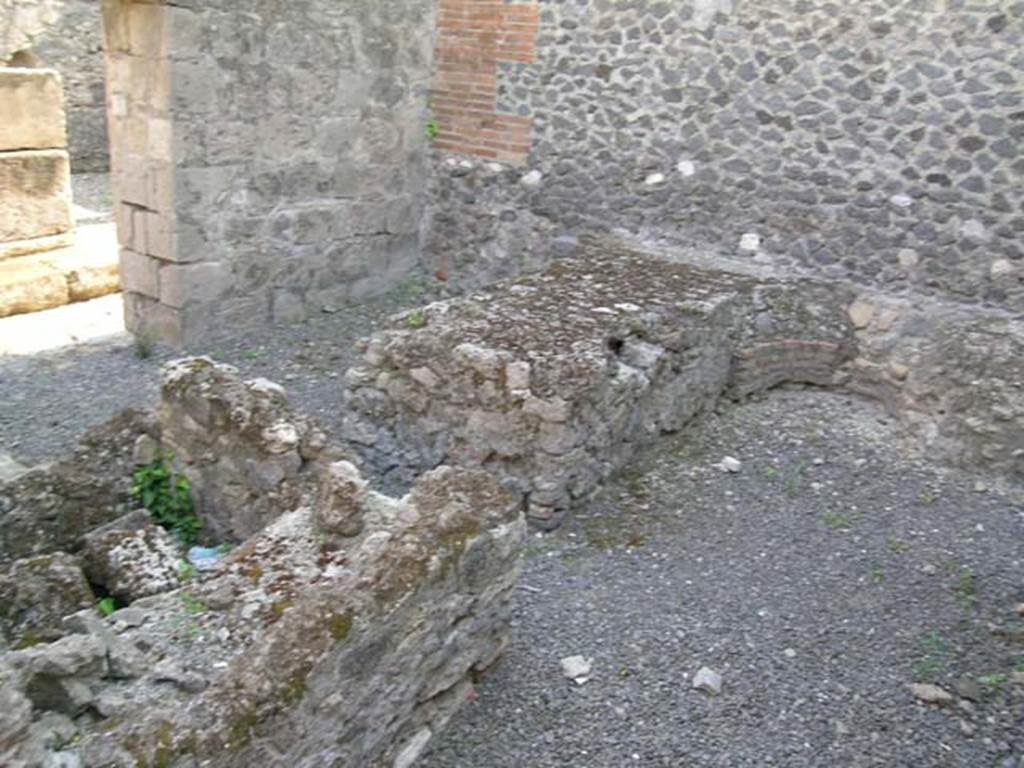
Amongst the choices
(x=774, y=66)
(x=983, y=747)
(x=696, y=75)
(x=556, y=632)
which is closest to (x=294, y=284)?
(x=696, y=75)

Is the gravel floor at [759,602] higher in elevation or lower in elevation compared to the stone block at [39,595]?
lower

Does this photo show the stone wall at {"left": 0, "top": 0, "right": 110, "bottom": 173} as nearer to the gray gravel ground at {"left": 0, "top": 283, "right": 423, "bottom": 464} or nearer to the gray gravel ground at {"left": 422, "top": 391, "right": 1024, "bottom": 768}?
the gray gravel ground at {"left": 0, "top": 283, "right": 423, "bottom": 464}

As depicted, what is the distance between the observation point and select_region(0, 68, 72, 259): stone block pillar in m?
6.51

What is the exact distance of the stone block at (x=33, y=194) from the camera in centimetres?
663

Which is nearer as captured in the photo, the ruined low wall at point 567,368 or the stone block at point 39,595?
the stone block at point 39,595

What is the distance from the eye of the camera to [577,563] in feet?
13.0

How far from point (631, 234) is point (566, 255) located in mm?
490

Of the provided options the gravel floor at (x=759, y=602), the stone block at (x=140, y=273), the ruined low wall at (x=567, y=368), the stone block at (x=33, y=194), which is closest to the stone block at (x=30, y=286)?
the stone block at (x=33, y=194)

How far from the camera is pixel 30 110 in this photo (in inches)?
260

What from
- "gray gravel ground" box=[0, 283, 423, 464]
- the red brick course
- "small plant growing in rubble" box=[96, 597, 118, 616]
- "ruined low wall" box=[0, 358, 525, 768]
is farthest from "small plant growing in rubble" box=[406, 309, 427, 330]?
the red brick course

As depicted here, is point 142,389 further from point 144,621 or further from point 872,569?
point 872,569

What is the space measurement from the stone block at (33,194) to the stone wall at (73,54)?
190 inches

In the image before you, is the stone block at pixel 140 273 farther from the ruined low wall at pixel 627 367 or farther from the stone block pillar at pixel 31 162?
the ruined low wall at pixel 627 367

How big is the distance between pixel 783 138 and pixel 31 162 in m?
5.13
